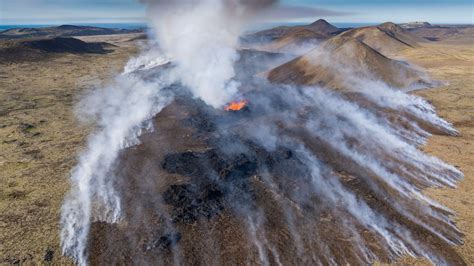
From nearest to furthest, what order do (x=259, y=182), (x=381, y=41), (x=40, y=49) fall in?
(x=259, y=182), (x=40, y=49), (x=381, y=41)

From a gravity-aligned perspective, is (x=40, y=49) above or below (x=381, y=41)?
below

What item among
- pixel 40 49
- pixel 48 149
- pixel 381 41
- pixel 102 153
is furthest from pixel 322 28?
pixel 48 149

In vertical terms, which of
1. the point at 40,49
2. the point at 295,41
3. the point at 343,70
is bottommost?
the point at 40,49

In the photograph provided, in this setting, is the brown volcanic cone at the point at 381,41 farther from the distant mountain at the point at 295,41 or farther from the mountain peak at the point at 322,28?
the mountain peak at the point at 322,28

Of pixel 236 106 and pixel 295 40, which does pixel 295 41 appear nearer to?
pixel 295 40

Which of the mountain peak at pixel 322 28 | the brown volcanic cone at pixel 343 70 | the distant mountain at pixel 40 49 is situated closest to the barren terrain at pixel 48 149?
the brown volcanic cone at pixel 343 70

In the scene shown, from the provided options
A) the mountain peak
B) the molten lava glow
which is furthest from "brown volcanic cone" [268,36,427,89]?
the mountain peak

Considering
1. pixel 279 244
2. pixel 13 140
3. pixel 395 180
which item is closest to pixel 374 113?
pixel 395 180
